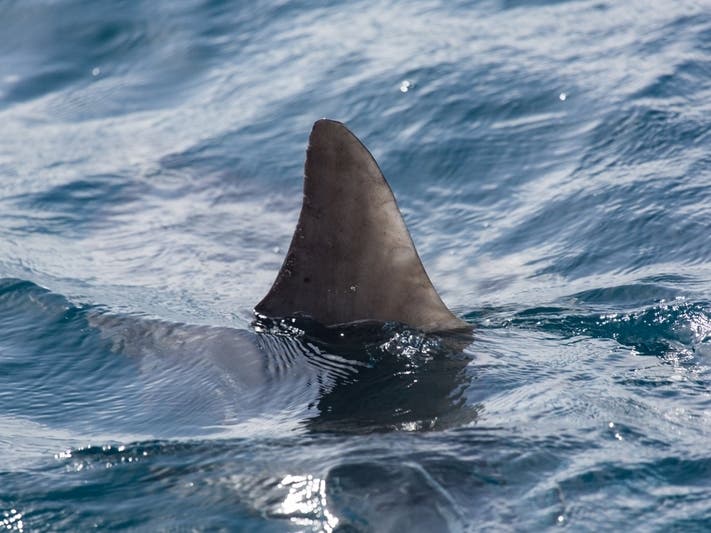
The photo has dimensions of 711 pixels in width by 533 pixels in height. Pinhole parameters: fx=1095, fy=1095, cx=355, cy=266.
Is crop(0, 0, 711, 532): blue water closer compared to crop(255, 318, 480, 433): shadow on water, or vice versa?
crop(0, 0, 711, 532): blue water

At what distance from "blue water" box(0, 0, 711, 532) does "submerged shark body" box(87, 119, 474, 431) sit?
0.08ft

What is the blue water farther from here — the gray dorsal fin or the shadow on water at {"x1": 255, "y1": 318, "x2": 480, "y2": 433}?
the gray dorsal fin

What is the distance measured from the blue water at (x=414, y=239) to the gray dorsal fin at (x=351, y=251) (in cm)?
15

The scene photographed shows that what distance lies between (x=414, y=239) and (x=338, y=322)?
2516 millimetres

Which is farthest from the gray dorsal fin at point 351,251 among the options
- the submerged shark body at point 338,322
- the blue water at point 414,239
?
the blue water at point 414,239

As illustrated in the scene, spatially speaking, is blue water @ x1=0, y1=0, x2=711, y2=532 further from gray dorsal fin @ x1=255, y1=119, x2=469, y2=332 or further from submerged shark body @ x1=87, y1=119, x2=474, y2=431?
gray dorsal fin @ x1=255, y1=119, x2=469, y2=332

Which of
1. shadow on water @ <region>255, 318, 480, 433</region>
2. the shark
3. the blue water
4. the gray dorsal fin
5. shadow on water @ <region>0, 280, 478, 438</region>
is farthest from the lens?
the gray dorsal fin

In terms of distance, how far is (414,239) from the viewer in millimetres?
7871

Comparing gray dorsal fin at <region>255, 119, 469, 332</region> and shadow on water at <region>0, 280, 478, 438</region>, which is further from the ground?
gray dorsal fin at <region>255, 119, 469, 332</region>

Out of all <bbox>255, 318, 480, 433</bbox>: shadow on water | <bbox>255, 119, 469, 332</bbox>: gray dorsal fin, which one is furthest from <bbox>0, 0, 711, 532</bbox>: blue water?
<bbox>255, 119, 469, 332</bbox>: gray dorsal fin

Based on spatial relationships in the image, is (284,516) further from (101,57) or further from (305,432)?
(101,57)

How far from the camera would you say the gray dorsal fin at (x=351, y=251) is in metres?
5.19

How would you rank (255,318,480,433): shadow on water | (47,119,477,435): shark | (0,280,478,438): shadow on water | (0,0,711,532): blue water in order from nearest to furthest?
(0,0,711,532): blue water < (255,318,480,433): shadow on water < (0,280,478,438): shadow on water < (47,119,477,435): shark

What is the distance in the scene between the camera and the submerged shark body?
16.4ft
